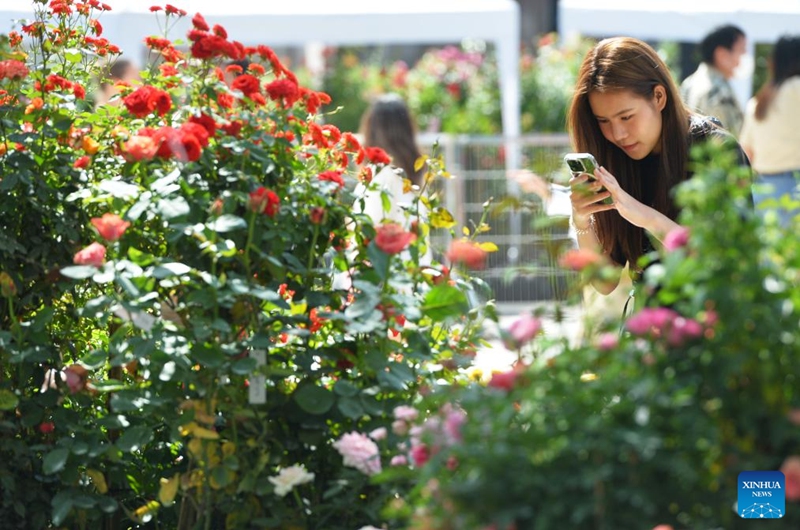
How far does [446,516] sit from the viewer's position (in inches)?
70.0

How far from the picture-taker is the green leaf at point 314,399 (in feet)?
7.90

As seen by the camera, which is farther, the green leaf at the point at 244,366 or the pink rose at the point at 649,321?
the green leaf at the point at 244,366

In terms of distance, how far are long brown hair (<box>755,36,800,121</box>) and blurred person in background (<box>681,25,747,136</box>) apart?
0.17 m

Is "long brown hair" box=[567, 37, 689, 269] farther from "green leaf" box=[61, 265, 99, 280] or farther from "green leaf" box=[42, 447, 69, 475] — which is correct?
"green leaf" box=[42, 447, 69, 475]

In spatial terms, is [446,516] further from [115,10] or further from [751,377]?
[115,10]

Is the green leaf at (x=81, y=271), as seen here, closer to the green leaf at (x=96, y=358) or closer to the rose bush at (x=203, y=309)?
the rose bush at (x=203, y=309)

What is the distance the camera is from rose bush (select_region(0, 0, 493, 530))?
2.40 metres

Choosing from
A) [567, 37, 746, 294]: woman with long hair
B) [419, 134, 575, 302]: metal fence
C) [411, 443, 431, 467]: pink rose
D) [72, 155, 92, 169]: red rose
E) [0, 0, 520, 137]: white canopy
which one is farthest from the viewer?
[0, 0, 520, 137]: white canopy

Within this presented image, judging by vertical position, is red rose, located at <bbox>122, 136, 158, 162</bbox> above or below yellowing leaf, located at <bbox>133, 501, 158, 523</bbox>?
above

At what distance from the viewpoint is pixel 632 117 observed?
311 cm

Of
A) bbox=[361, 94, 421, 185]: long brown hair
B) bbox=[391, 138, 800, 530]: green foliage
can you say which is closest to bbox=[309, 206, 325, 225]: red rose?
bbox=[391, 138, 800, 530]: green foliage

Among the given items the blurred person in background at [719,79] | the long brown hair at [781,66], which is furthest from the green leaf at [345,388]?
the long brown hair at [781,66]

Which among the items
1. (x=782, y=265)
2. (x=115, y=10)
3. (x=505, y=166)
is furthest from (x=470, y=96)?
(x=782, y=265)

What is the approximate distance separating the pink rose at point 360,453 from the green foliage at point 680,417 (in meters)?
0.46
